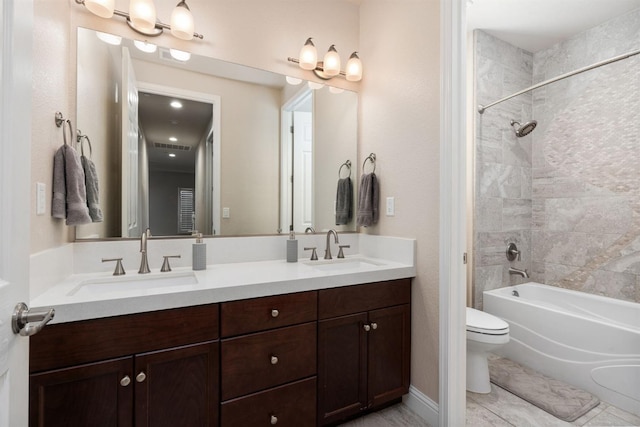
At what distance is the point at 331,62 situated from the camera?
6.64 ft

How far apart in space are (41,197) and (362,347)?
5.04ft

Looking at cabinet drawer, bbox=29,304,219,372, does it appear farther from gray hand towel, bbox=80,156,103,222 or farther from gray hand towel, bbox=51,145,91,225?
gray hand towel, bbox=80,156,103,222

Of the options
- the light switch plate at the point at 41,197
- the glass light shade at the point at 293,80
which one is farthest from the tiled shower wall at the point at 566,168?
the light switch plate at the point at 41,197

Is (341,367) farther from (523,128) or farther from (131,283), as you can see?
(523,128)

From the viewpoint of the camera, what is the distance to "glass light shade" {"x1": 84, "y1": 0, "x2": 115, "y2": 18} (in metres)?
1.39

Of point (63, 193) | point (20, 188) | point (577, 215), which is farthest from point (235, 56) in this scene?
point (577, 215)

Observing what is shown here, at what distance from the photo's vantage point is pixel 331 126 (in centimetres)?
217

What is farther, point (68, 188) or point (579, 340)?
point (579, 340)

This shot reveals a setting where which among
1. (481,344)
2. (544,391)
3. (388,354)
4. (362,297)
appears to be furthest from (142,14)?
(544,391)

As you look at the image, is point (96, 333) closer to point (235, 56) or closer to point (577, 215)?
point (235, 56)

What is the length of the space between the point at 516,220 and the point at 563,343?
1130 mm

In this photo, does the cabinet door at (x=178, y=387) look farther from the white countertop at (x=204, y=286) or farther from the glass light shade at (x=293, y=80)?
the glass light shade at (x=293, y=80)

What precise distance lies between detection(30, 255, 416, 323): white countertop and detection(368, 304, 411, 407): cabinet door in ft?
0.74

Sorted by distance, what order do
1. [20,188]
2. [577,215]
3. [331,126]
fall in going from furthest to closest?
[577,215], [331,126], [20,188]
